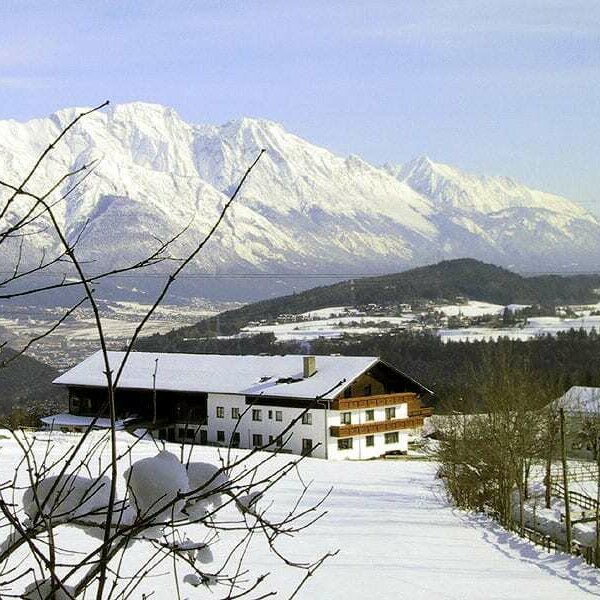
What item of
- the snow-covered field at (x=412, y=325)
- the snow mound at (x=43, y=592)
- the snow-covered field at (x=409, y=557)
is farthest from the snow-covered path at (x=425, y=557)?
the snow-covered field at (x=412, y=325)

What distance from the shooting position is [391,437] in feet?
136

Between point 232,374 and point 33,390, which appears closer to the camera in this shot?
point 232,374

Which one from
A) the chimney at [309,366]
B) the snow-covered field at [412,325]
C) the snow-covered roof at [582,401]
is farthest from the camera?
the snow-covered field at [412,325]

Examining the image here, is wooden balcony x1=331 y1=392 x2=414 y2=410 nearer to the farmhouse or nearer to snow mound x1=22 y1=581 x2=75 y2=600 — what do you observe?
the farmhouse

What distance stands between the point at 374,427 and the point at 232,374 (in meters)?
7.46

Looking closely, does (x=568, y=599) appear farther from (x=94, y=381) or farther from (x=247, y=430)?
(x=94, y=381)

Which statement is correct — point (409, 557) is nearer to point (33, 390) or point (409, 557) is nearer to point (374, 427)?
point (374, 427)

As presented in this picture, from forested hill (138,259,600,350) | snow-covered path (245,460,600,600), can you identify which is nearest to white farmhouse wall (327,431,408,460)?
snow-covered path (245,460,600,600)

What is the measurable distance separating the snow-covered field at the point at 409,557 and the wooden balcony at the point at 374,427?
48.1ft

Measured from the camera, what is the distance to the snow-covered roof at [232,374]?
1577 inches

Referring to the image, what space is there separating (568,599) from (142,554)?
216 inches

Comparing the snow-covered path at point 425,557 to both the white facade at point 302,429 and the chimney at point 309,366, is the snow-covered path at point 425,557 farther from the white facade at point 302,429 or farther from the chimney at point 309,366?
the chimney at point 309,366

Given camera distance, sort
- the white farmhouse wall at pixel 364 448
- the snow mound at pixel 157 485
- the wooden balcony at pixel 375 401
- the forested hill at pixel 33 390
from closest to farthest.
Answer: the snow mound at pixel 157 485
the white farmhouse wall at pixel 364 448
the wooden balcony at pixel 375 401
the forested hill at pixel 33 390

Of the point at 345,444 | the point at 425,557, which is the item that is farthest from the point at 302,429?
the point at 425,557
